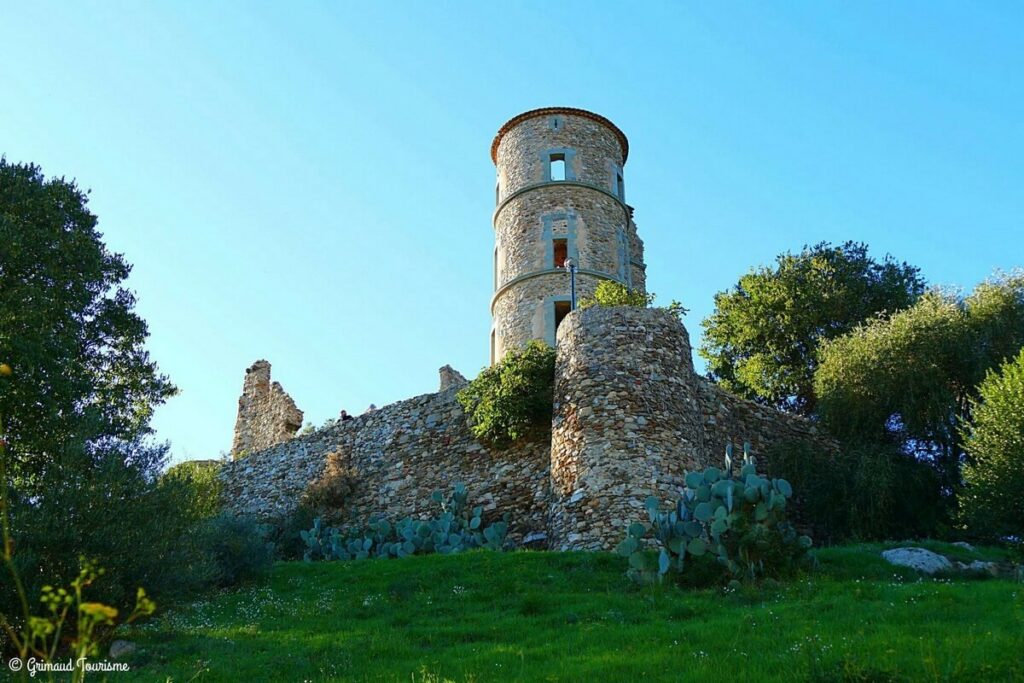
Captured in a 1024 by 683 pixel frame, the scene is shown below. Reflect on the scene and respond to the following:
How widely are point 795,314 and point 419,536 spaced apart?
13.5m

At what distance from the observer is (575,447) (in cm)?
1681

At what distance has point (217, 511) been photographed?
2092cm

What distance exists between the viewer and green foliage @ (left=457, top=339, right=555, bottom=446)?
63.5 feet

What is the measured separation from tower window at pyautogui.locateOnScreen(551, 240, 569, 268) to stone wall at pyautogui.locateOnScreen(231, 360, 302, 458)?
8.46 m

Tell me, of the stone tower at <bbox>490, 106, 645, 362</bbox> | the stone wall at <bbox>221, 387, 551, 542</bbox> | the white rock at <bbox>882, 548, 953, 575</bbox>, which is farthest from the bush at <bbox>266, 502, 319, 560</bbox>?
the white rock at <bbox>882, 548, 953, 575</bbox>

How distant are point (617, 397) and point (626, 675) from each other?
29.1 ft

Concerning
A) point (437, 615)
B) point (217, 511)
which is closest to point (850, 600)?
point (437, 615)

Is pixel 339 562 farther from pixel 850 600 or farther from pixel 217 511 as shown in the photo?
pixel 850 600

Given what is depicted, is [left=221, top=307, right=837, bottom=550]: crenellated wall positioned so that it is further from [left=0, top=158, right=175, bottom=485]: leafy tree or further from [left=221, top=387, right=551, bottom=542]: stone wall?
[left=0, top=158, right=175, bottom=485]: leafy tree

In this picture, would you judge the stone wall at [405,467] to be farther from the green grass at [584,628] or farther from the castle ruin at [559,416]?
the green grass at [584,628]

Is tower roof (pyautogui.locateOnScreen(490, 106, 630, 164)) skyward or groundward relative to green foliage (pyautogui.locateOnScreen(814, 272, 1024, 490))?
skyward

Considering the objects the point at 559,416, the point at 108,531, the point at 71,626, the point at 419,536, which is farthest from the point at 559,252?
the point at 71,626

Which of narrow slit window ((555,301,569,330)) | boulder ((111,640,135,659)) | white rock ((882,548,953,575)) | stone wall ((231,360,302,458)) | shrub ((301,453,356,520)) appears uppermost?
narrow slit window ((555,301,569,330))

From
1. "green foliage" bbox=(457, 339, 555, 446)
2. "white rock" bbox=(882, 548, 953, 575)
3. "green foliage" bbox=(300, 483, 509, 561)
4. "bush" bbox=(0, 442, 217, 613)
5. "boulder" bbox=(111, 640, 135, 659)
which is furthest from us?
"green foliage" bbox=(457, 339, 555, 446)
